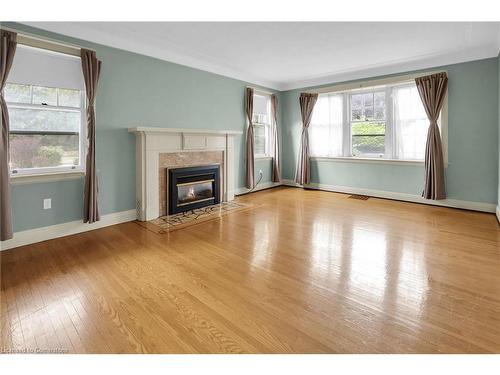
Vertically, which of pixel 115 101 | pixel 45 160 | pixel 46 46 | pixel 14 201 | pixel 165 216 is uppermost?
pixel 46 46

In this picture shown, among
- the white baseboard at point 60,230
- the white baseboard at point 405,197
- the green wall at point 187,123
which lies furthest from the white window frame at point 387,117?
the white baseboard at point 60,230

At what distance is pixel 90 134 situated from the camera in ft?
11.8

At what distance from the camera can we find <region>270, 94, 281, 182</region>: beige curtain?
22.7 ft

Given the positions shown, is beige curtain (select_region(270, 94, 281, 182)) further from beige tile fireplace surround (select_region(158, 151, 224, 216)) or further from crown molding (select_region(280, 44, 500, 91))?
beige tile fireplace surround (select_region(158, 151, 224, 216))

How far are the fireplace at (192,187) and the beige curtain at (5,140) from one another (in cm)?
197

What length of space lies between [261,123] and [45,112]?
441 centimetres

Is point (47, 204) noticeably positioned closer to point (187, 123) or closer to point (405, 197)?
point (187, 123)

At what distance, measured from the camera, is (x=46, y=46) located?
3.27 m

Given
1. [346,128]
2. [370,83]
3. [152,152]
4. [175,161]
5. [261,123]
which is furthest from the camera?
[261,123]

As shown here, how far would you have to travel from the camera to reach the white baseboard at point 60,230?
3.19 meters

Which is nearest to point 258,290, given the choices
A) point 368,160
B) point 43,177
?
point 43,177

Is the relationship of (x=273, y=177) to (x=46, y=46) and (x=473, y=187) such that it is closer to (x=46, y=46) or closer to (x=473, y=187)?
(x=473, y=187)
